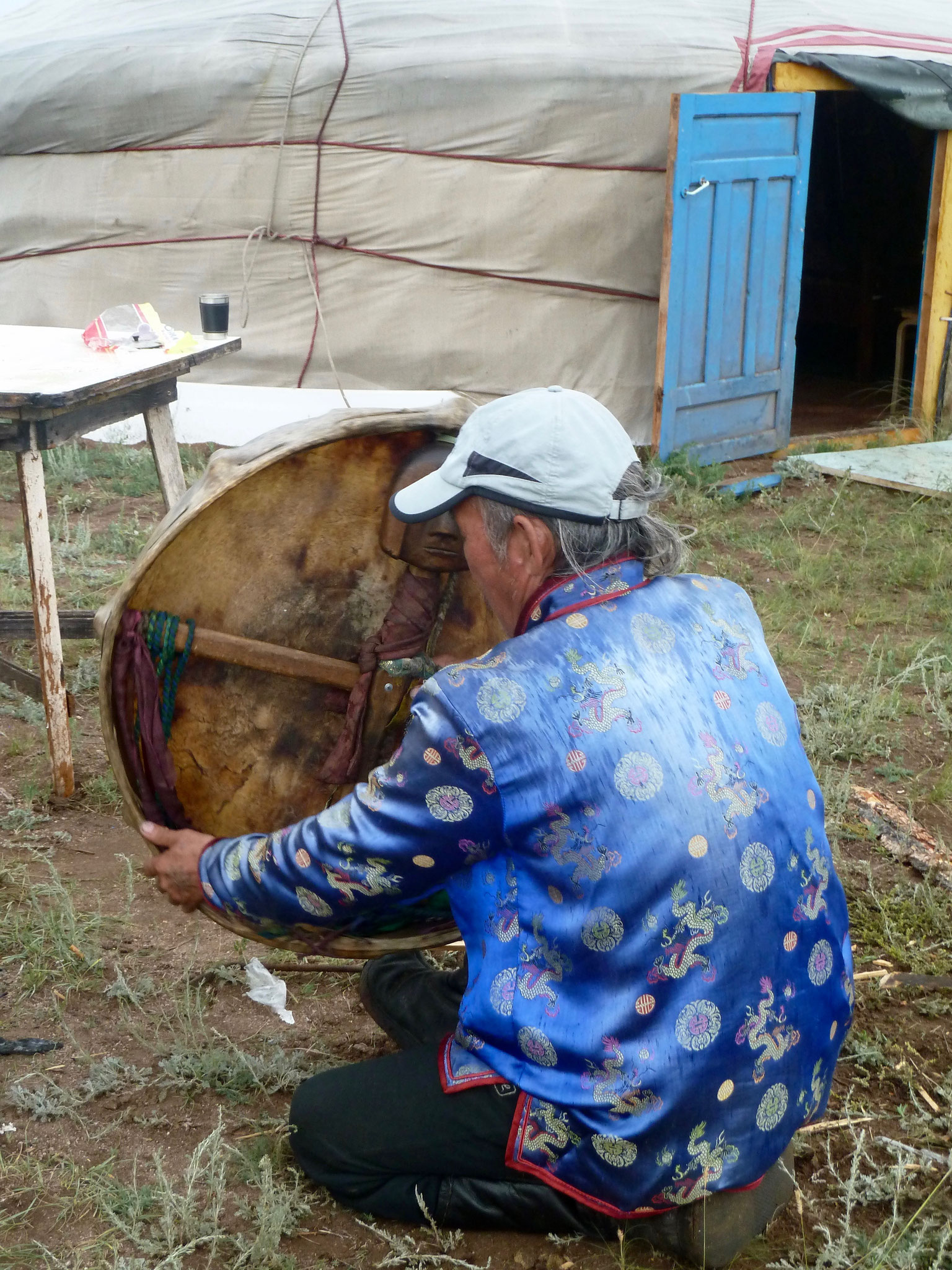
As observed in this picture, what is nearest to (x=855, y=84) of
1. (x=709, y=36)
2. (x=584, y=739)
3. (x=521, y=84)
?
(x=709, y=36)

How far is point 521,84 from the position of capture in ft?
20.0

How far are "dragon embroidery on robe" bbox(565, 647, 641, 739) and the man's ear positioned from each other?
0.47 ft

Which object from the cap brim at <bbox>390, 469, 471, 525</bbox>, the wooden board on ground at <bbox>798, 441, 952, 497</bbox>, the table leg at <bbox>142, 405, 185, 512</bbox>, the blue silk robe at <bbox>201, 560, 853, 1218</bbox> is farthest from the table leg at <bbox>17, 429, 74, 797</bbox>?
the wooden board on ground at <bbox>798, 441, 952, 497</bbox>

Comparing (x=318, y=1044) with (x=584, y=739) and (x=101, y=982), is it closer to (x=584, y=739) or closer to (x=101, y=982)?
(x=101, y=982)

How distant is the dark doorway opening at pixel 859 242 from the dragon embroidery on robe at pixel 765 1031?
771 cm

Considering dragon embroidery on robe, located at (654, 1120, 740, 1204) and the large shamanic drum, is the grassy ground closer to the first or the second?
dragon embroidery on robe, located at (654, 1120, 740, 1204)

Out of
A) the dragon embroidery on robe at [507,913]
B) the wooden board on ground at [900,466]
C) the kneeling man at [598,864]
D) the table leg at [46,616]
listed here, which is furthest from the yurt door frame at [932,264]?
the dragon embroidery on robe at [507,913]

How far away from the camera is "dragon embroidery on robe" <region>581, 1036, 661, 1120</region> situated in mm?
1639

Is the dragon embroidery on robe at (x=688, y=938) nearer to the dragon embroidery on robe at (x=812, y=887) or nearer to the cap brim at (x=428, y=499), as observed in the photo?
the dragon embroidery on robe at (x=812, y=887)

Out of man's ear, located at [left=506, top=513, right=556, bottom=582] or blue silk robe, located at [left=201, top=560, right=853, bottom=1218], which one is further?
man's ear, located at [left=506, top=513, right=556, bottom=582]

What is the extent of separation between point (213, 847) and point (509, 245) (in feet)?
16.4

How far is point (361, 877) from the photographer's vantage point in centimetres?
170

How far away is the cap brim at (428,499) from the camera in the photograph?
69.4 inches

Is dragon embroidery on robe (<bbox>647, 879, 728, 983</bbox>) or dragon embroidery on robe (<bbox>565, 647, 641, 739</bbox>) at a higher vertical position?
dragon embroidery on robe (<bbox>565, 647, 641, 739</bbox>)
